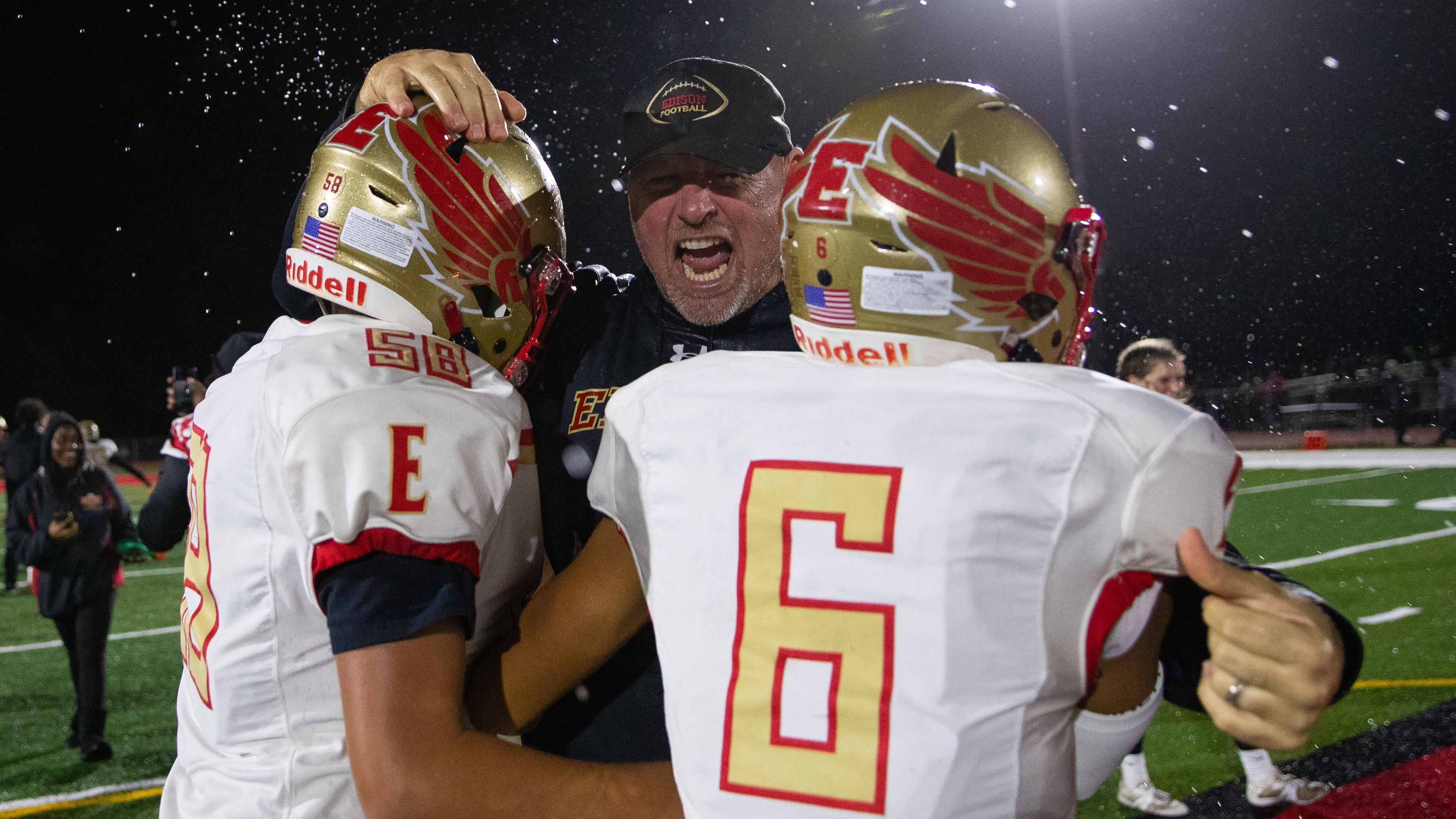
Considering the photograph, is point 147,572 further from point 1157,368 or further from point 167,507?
point 1157,368

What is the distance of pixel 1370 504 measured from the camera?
42.9 ft

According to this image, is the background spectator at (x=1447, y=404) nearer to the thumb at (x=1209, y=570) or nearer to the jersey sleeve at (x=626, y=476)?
the thumb at (x=1209, y=570)

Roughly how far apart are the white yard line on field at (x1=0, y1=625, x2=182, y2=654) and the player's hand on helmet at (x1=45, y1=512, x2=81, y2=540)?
9.58 feet

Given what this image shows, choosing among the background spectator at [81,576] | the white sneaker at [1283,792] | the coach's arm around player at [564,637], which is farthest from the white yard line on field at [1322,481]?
the coach's arm around player at [564,637]

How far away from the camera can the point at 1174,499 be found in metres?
1.11

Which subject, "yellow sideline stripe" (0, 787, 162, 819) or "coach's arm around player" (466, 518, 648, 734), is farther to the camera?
"yellow sideline stripe" (0, 787, 162, 819)

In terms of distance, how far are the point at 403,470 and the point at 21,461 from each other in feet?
22.2

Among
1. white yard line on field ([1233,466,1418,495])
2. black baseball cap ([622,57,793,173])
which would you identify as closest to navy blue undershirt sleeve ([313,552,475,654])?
black baseball cap ([622,57,793,173])

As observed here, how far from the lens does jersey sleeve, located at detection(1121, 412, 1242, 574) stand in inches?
43.5

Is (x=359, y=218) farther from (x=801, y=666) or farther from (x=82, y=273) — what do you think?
(x=82, y=273)

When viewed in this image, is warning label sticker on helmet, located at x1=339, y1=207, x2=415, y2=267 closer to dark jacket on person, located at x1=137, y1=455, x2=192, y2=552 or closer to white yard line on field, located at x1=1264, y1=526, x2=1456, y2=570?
dark jacket on person, located at x1=137, y1=455, x2=192, y2=552

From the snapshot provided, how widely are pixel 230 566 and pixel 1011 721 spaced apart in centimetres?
123

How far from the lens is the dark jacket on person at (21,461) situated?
640 centimetres

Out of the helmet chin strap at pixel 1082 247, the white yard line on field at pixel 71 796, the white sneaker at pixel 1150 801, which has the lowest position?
the white yard line on field at pixel 71 796
